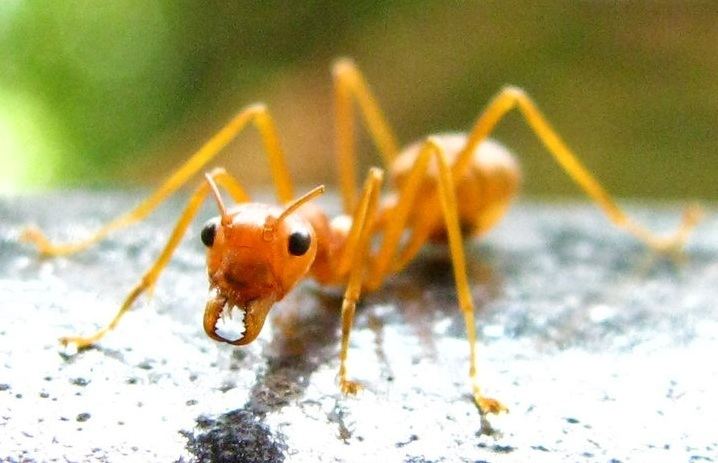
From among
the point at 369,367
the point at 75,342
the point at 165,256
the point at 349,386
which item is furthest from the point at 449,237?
the point at 75,342

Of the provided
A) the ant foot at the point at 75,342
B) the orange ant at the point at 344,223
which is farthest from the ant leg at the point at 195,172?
the ant foot at the point at 75,342

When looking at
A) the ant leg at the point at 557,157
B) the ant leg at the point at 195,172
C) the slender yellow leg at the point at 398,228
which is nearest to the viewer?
the slender yellow leg at the point at 398,228

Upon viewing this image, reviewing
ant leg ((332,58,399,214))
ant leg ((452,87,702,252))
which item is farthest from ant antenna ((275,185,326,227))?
ant leg ((332,58,399,214))

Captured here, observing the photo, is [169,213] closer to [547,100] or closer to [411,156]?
[411,156]

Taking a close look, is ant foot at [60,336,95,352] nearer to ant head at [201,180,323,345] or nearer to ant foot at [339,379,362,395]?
ant head at [201,180,323,345]

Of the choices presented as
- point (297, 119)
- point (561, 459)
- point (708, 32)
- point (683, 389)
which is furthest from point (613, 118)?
point (561, 459)

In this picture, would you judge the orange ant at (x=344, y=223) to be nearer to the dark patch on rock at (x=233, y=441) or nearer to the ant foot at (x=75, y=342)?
the ant foot at (x=75, y=342)
